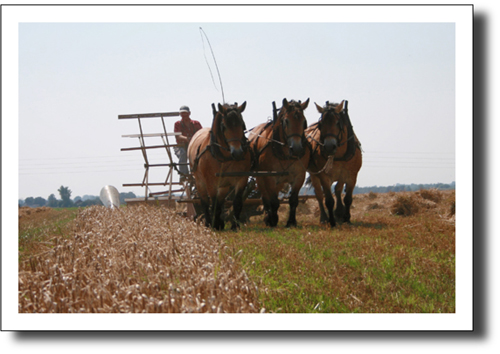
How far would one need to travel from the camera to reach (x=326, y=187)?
9367 millimetres

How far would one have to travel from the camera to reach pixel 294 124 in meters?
8.09

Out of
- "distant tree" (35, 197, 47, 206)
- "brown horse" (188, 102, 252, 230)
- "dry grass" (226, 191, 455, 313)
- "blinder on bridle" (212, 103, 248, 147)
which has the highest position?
"blinder on bridle" (212, 103, 248, 147)

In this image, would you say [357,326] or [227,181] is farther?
[227,181]

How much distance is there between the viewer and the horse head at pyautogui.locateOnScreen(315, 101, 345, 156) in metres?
8.28

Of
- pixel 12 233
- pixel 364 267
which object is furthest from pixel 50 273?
pixel 364 267

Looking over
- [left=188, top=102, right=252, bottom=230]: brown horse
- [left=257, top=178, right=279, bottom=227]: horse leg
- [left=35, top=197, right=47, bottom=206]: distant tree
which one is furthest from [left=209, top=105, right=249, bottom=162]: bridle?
[left=35, top=197, right=47, bottom=206]: distant tree

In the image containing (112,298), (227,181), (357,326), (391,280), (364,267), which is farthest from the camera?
(227,181)

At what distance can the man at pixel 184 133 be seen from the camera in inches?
427

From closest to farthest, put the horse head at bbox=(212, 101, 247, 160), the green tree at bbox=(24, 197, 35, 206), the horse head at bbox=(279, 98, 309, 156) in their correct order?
the green tree at bbox=(24, 197, 35, 206), the horse head at bbox=(212, 101, 247, 160), the horse head at bbox=(279, 98, 309, 156)

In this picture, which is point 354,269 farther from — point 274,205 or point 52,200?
point 274,205

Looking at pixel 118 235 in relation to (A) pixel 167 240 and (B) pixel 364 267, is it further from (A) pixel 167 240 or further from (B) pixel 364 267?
(B) pixel 364 267

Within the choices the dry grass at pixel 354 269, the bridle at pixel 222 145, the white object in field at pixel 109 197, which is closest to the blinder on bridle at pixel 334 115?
the bridle at pixel 222 145

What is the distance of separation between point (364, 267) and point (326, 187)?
453 cm

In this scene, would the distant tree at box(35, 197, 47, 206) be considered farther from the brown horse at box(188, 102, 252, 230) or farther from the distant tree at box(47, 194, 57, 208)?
the brown horse at box(188, 102, 252, 230)
